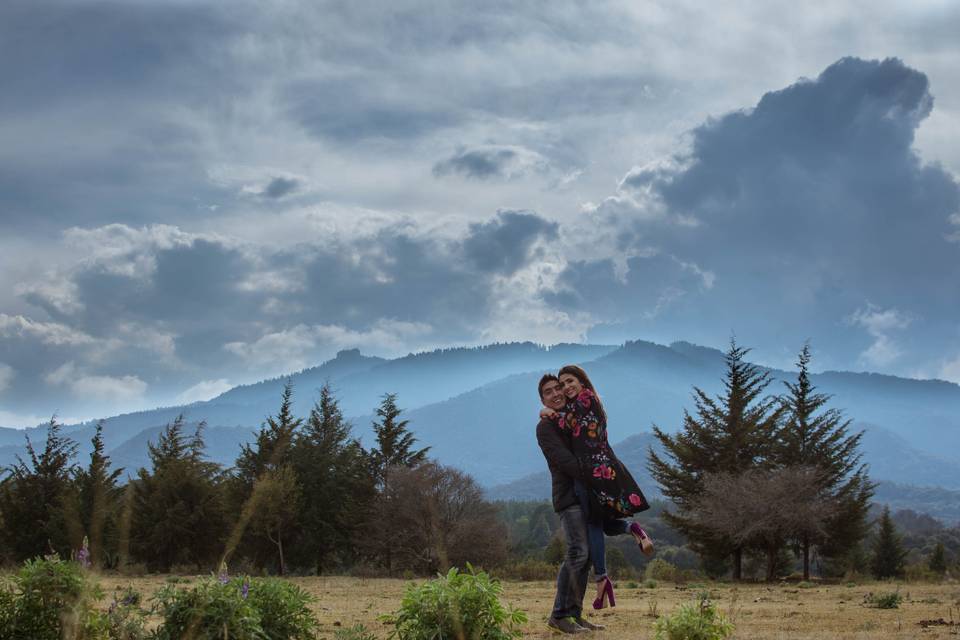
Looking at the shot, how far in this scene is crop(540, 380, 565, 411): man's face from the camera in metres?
8.29

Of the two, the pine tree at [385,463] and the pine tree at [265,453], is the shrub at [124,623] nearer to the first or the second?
the pine tree at [385,463]

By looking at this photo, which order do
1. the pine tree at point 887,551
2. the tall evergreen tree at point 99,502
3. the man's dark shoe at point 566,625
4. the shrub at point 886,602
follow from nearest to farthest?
the man's dark shoe at point 566,625 → the shrub at point 886,602 → the tall evergreen tree at point 99,502 → the pine tree at point 887,551

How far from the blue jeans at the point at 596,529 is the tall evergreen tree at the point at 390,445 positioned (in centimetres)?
3744

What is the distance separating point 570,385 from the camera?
8336 mm

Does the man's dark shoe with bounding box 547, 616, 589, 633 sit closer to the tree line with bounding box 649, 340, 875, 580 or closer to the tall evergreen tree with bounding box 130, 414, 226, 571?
the tree line with bounding box 649, 340, 875, 580

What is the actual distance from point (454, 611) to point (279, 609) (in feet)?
4.51

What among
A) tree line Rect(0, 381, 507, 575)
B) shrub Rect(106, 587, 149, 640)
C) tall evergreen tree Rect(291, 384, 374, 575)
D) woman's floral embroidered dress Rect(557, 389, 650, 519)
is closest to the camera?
shrub Rect(106, 587, 149, 640)

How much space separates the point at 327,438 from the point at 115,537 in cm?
1164

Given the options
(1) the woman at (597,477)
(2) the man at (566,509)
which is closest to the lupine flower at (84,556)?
(2) the man at (566,509)

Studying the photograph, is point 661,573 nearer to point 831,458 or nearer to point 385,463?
point 831,458

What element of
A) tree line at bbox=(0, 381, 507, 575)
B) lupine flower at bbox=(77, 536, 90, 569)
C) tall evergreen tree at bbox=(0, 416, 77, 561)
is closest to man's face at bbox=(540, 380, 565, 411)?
lupine flower at bbox=(77, 536, 90, 569)

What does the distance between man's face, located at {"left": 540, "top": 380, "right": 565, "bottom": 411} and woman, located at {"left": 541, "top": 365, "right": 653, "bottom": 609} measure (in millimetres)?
63

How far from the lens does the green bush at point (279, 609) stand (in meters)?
6.15

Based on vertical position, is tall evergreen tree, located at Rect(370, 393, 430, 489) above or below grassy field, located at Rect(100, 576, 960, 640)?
above
